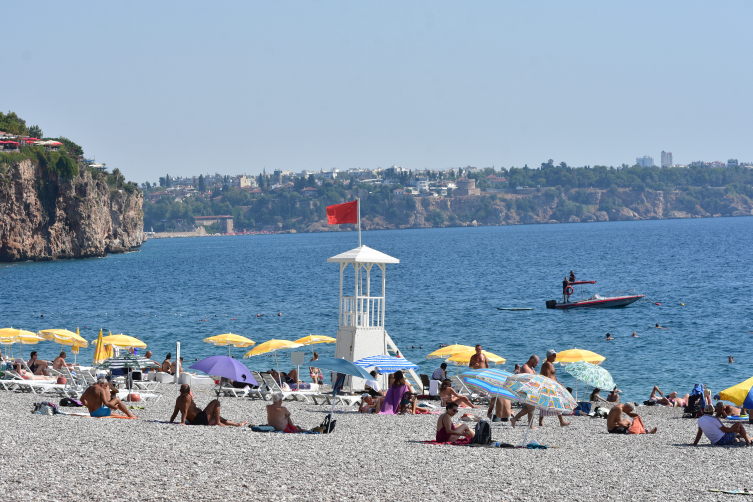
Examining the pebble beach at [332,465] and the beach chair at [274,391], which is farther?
the beach chair at [274,391]

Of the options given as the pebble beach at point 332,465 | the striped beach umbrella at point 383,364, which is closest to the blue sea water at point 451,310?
the striped beach umbrella at point 383,364


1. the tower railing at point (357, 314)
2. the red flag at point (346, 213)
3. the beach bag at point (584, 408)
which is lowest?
the beach bag at point (584, 408)

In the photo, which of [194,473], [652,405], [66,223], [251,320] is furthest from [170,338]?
[66,223]

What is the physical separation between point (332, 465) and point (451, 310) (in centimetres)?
3838

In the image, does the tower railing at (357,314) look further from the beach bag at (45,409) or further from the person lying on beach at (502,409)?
the beach bag at (45,409)

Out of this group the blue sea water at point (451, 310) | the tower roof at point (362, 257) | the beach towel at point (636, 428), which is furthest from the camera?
the blue sea water at point (451, 310)

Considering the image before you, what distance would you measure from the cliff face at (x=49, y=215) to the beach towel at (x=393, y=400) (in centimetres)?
8103

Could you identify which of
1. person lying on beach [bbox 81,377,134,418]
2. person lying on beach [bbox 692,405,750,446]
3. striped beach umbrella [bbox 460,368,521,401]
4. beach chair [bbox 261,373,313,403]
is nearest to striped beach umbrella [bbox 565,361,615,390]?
striped beach umbrella [bbox 460,368,521,401]

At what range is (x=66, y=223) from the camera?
323 ft

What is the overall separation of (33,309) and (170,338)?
54.1ft

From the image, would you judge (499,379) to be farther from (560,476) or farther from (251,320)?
(251,320)

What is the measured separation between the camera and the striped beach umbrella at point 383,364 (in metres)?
→ 16.2

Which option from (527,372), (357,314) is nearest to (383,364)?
(357,314)

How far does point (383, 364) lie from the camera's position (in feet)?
53.6
